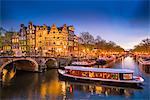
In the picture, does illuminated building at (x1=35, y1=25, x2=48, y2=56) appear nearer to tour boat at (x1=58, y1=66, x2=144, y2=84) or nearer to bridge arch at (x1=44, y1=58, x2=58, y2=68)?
bridge arch at (x1=44, y1=58, x2=58, y2=68)

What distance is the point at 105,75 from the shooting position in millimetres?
7645

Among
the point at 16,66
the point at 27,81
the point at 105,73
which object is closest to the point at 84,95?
the point at 105,73

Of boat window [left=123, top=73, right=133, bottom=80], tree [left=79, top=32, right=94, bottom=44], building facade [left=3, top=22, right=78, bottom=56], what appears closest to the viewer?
boat window [left=123, top=73, right=133, bottom=80]

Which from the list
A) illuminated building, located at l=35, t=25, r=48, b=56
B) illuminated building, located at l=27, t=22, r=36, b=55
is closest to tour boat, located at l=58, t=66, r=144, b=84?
illuminated building, located at l=35, t=25, r=48, b=56

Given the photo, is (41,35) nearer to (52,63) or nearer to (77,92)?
(52,63)

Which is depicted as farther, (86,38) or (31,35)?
(31,35)

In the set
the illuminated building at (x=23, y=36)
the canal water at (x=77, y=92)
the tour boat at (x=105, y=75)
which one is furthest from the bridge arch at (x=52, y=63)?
the illuminated building at (x=23, y=36)

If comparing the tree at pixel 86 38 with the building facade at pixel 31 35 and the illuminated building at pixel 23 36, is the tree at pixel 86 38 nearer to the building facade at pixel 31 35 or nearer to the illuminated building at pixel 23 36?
the building facade at pixel 31 35

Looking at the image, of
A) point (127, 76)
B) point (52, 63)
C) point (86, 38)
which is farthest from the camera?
point (86, 38)

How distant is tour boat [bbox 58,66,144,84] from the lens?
7.21 metres

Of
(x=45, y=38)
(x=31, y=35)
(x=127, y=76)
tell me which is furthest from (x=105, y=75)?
(x=31, y=35)

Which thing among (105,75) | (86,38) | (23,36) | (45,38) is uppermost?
(23,36)

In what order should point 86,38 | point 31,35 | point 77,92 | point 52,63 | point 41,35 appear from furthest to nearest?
1. point 31,35
2. point 41,35
3. point 86,38
4. point 52,63
5. point 77,92

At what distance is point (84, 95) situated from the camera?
6094 mm
